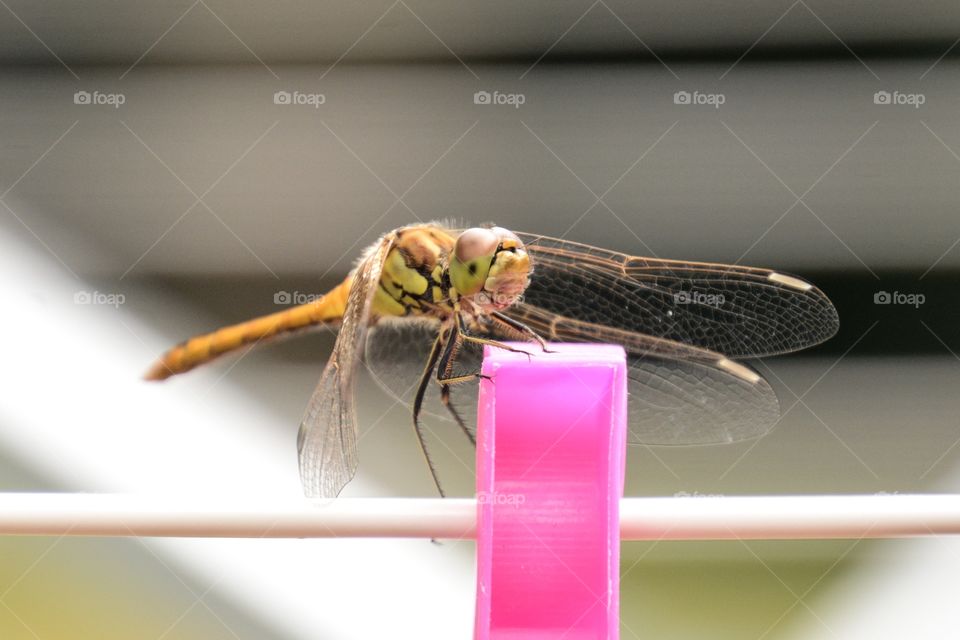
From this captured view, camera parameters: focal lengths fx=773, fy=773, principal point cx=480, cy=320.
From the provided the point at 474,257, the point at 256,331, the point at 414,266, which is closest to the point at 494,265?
the point at 474,257

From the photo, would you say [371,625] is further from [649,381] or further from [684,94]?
[684,94]

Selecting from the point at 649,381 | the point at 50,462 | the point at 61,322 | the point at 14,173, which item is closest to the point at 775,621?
the point at 649,381

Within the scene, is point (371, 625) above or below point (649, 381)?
below

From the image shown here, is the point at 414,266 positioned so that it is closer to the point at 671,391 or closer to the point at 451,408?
the point at 451,408

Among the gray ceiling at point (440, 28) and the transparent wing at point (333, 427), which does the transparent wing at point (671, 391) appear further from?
the gray ceiling at point (440, 28)

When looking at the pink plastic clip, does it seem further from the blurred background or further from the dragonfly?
the blurred background

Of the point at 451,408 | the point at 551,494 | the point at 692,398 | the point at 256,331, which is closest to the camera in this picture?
the point at 551,494

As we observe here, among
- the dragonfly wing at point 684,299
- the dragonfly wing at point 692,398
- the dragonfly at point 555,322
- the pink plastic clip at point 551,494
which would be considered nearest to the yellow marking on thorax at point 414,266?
the dragonfly at point 555,322
